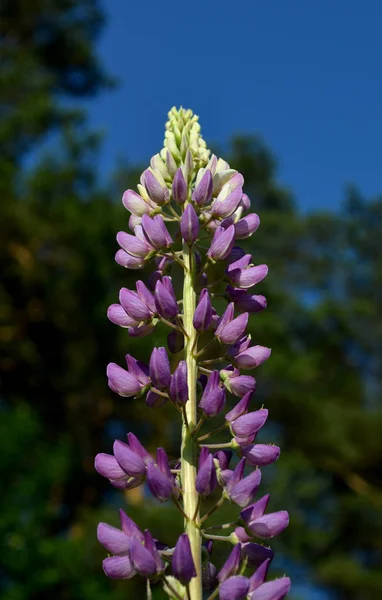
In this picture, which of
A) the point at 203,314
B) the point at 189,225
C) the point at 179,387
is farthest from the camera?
the point at 189,225

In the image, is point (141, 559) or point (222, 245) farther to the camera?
point (222, 245)

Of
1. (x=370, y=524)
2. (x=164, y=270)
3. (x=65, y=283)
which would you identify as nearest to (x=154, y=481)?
(x=164, y=270)

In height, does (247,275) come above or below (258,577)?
above

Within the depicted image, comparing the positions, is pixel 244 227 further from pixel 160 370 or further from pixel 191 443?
pixel 191 443

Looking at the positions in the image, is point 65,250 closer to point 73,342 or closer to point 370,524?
point 73,342

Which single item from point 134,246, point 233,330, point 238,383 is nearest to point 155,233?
point 134,246

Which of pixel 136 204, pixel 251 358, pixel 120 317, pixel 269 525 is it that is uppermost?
pixel 136 204
